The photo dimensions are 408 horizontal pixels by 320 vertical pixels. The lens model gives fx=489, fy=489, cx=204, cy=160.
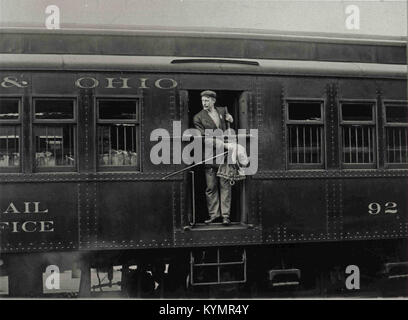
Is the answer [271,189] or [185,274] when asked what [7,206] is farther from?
[271,189]

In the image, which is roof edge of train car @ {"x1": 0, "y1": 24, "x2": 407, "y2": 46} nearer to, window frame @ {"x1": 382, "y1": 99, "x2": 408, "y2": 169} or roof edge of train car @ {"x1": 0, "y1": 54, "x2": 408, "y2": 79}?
roof edge of train car @ {"x1": 0, "y1": 54, "x2": 408, "y2": 79}

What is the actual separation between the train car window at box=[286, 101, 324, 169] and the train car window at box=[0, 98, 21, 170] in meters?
3.53

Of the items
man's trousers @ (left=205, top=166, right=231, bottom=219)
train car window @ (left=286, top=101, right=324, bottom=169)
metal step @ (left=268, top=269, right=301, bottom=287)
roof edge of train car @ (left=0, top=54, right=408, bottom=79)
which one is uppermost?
roof edge of train car @ (left=0, top=54, right=408, bottom=79)

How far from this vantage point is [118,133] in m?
6.29

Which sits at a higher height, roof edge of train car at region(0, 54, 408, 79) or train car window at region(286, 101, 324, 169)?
roof edge of train car at region(0, 54, 408, 79)

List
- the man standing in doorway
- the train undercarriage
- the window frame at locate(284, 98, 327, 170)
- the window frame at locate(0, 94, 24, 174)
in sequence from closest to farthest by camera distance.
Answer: the window frame at locate(0, 94, 24, 174) < the train undercarriage < the man standing in doorway < the window frame at locate(284, 98, 327, 170)

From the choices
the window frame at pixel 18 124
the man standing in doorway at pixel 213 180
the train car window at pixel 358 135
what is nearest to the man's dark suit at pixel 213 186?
the man standing in doorway at pixel 213 180

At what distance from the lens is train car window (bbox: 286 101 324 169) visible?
6711mm

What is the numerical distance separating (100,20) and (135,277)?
138 inches

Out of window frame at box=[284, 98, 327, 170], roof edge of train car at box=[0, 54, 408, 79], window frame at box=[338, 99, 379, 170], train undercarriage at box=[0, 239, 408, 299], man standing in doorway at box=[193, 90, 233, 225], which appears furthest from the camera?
window frame at box=[338, 99, 379, 170]

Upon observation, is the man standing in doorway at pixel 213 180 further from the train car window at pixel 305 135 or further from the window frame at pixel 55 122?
the window frame at pixel 55 122

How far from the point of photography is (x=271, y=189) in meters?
6.60

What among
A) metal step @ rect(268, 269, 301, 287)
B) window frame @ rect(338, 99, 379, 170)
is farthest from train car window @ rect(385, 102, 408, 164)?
metal step @ rect(268, 269, 301, 287)

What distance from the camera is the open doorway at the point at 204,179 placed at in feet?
22.5
